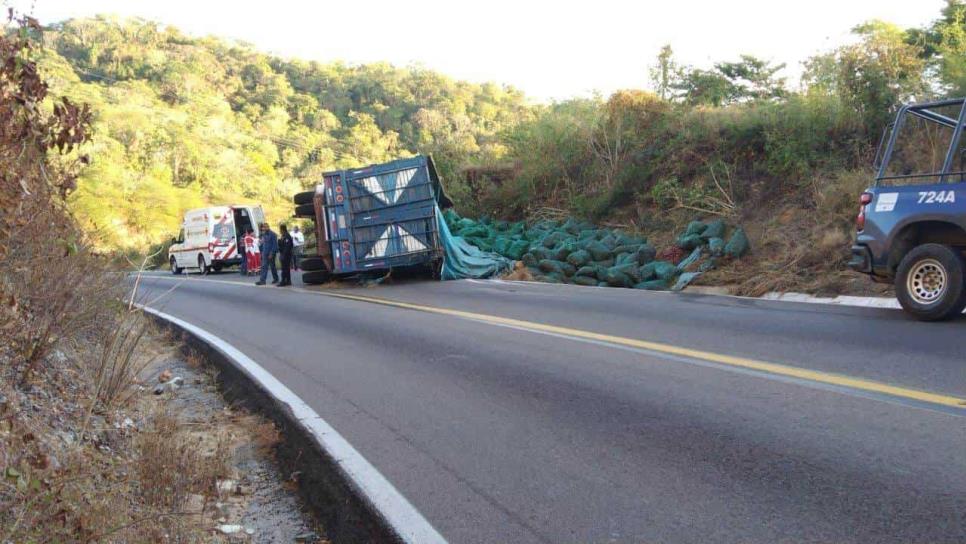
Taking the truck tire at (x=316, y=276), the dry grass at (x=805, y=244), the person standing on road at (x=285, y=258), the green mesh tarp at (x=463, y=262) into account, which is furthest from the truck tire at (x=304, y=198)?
the dry grass at (x=805, y=244)

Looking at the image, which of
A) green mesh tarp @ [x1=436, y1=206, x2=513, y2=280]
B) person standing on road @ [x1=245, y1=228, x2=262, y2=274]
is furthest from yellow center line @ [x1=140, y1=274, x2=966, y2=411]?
person standing on road @ [x1=245, y1=228, x2=262, y2=274]

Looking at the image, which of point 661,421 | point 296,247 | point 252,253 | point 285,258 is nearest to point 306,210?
point 285,258

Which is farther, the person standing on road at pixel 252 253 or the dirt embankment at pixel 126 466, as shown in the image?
the person standing on road at pixel 252 253

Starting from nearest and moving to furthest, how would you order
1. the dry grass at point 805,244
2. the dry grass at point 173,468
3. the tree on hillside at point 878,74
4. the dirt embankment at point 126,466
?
the dirt embankment at point 126,466 → the dry grass at point 173,468 → the dry grass at point 805,244 → the tree on hillside at point 878,74

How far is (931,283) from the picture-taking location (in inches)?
327

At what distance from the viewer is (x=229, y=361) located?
8.31 metres

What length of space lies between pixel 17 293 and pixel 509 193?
2093cm

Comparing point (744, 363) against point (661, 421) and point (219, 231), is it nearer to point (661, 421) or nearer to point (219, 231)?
point (661, 421)

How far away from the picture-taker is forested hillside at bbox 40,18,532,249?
53031mm

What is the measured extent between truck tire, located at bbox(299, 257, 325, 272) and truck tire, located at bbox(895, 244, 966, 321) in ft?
43.7

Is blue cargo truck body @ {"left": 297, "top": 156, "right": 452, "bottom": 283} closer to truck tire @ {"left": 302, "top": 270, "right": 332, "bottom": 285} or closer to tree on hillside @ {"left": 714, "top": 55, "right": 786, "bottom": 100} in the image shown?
truck tire @ {"left": 302, "top": 270, "right": 332, "bottom": 285}

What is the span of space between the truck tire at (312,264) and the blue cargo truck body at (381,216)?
92 centimetres

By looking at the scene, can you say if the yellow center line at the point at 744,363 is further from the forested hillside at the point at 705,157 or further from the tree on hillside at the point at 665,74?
the tree on hillside at the point at 665,74

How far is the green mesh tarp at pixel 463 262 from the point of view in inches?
711
